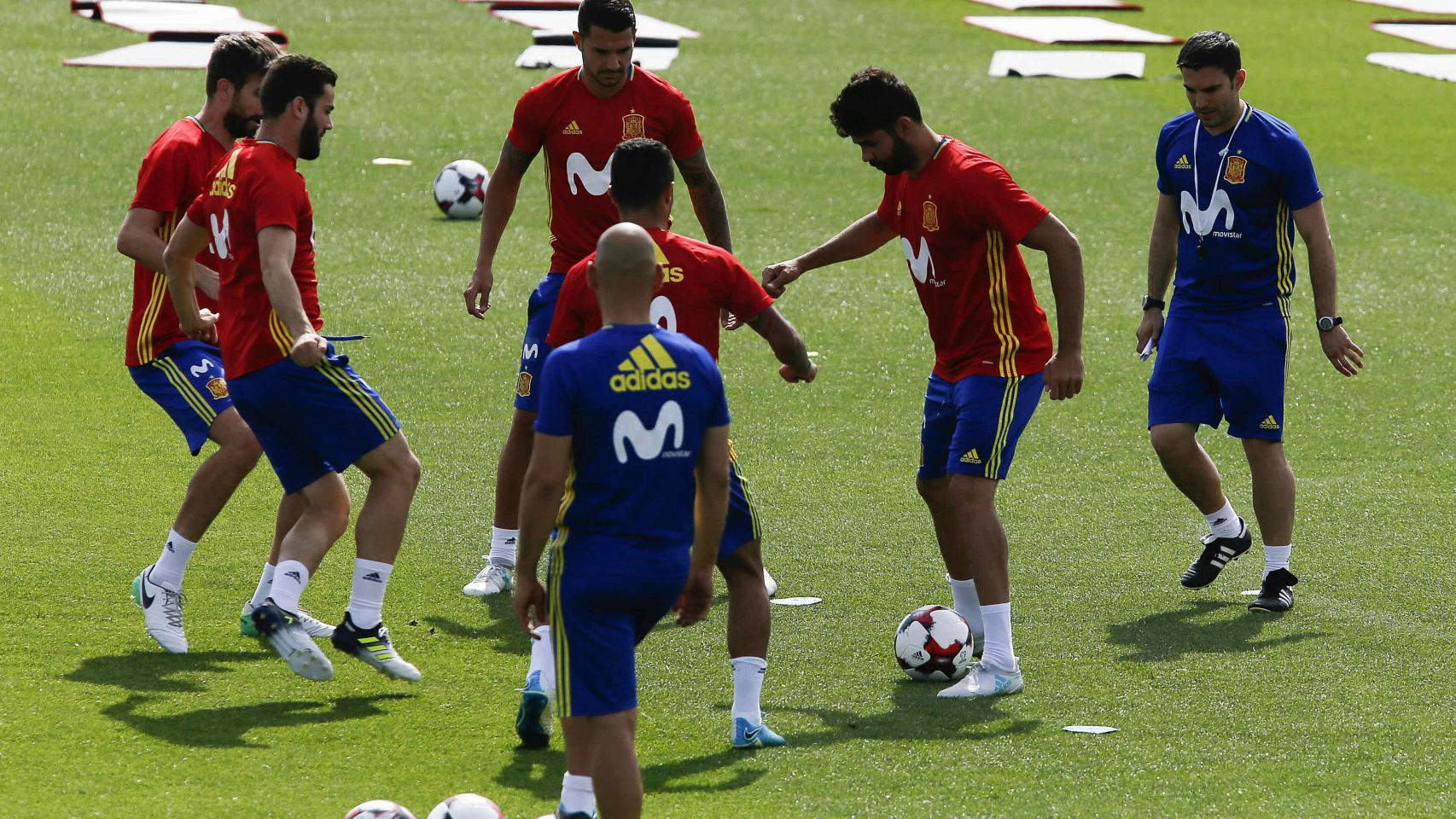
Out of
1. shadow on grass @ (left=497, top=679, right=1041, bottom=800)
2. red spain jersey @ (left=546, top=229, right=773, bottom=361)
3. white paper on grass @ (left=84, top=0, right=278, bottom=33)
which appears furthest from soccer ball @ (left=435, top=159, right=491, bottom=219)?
red spain jersey @ (left=546, top=229, right=773, bottom=361)

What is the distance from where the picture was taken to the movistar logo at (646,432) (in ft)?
15.0

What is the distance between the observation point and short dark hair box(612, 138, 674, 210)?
5211 millimetres

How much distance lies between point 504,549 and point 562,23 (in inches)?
775

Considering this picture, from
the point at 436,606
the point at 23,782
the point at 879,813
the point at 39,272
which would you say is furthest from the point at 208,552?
the point at 39,272

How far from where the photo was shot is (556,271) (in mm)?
7586

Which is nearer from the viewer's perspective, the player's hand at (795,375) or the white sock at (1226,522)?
the player's hand at (795,375)

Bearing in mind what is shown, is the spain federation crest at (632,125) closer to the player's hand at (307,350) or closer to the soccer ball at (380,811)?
the player's hand at (307,350)

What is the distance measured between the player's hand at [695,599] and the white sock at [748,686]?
0.95 m

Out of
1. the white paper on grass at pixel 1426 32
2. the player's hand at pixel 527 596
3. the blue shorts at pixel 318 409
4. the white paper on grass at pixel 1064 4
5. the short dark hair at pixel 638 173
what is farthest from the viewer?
the white paper on grass at pixel 1064 4

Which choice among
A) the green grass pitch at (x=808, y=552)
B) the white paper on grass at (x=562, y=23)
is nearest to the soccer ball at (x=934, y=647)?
the green grass pitch at (x=808, y=552)

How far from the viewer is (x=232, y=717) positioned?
606 centimetres

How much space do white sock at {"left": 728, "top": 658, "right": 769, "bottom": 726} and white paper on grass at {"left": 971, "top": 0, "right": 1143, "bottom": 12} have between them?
24.8 m

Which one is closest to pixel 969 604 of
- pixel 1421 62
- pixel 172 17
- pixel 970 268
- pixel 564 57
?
pixel 970 268

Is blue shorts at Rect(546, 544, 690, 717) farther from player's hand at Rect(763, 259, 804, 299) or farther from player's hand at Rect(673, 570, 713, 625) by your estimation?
player's hand at Rect(763, 259, 804, 299)
